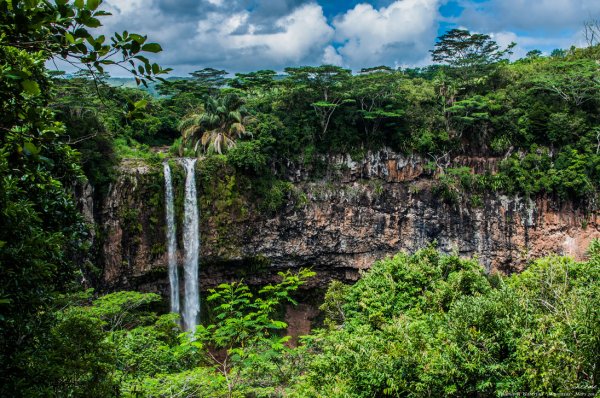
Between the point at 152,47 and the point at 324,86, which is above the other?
the point at 324,86

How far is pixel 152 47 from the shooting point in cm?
171

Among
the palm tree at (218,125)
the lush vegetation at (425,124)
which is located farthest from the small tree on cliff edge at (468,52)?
the palm tree at (218,125)

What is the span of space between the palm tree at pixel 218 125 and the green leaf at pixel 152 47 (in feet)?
52.1

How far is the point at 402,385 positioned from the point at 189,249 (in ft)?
41.9

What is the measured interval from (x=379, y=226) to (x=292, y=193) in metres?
4.22

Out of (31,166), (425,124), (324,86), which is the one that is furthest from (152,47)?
(425,124)

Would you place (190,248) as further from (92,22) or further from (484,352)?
(92,22)

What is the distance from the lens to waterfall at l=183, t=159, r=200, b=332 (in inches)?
656

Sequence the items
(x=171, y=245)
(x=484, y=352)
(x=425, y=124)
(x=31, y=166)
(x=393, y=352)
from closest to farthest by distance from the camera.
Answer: (x=31, y=166) → (x=484, y=352) → (x=393, y=352) → (x=171, y=245) → (x=425, y=124)

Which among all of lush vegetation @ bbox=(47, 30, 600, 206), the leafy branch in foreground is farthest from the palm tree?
the leafy branch in foreground

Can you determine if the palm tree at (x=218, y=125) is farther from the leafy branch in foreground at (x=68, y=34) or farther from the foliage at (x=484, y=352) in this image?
the leafy branch in foreground at (x=68, y=34)

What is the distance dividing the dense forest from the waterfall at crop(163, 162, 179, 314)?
126 centimetres

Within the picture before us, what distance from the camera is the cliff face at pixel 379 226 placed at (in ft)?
59.4

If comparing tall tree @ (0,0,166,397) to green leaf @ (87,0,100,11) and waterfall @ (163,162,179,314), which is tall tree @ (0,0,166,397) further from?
waterfall @ (163,162,179,314)
